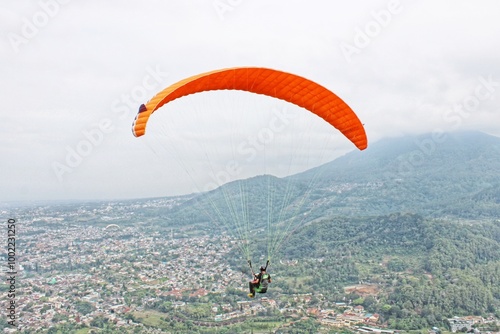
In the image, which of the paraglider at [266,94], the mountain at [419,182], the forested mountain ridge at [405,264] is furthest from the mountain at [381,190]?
the paraglider at [266,94]

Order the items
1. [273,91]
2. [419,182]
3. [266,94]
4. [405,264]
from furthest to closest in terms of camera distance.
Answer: [419,182] < [405,264] < [266,94] < [273,91]

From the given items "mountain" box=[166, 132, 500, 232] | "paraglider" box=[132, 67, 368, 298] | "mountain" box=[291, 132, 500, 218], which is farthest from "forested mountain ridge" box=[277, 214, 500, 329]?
"paraglider" box=[132, 67, 368, 298]

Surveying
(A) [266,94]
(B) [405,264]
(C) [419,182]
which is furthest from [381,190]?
(A) [266,94]

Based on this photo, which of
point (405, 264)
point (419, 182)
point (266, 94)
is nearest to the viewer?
point (266, 94)

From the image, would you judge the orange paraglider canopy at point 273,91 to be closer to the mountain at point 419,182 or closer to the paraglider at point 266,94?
the paraglider at point 266,94

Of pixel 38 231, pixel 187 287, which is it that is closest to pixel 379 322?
pixel 187 287

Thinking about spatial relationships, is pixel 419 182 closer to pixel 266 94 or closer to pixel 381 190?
pixel 381 190

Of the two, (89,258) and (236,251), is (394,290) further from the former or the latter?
Result: (89,258)

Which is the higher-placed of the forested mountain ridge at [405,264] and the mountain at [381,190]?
the mountain at [381,190]
